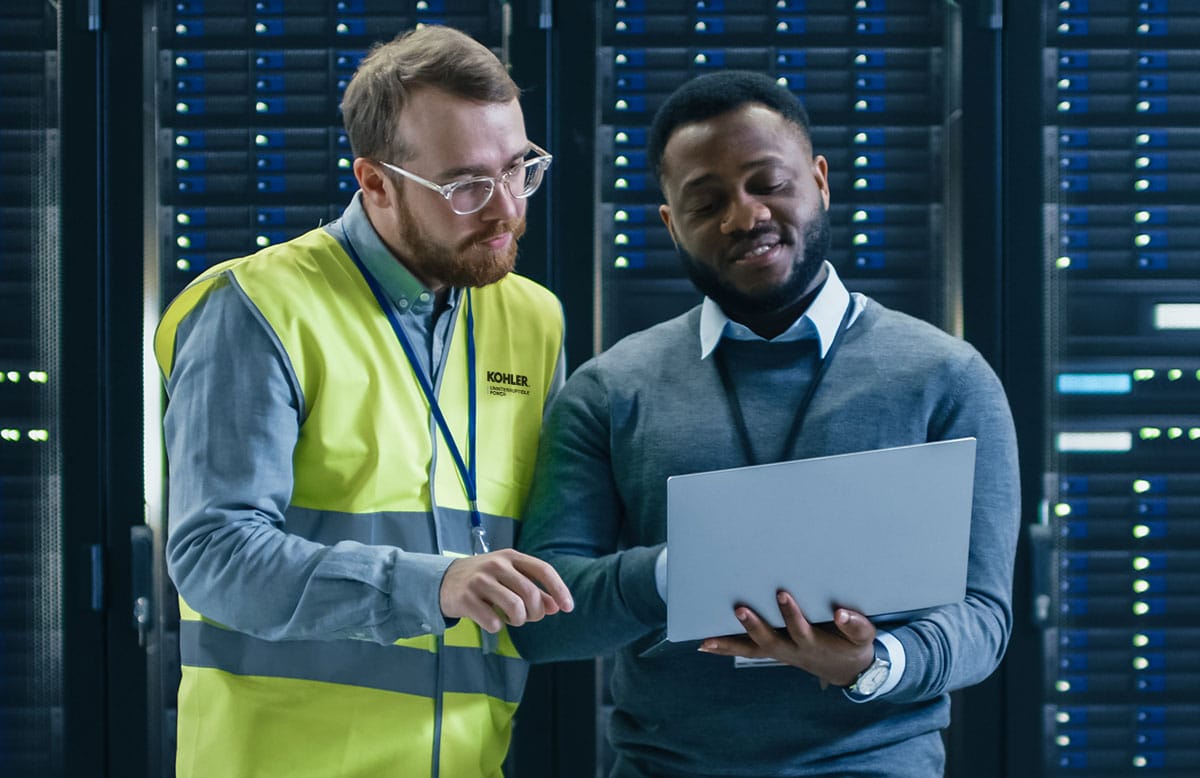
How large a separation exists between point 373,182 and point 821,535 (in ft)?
2.83

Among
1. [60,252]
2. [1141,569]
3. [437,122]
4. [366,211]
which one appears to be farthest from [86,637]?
[1141,569]

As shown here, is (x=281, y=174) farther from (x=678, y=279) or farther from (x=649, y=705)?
(x=649, y=705)

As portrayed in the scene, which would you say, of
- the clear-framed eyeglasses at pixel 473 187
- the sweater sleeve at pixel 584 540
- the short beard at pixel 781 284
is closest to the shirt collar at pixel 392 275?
the clear-framed eyeglasses at pixel 473 187

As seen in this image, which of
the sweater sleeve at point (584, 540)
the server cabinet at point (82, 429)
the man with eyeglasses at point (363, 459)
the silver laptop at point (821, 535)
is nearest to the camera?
the silver laptop at point (821, 535)

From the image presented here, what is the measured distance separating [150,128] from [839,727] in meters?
1.76

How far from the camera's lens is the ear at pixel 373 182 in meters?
1.52

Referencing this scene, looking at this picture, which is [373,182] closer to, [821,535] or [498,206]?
[498,206]

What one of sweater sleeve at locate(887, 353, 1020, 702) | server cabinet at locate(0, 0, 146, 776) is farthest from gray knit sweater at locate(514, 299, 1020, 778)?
server cabinet at locate(0, 0, 146, 776)

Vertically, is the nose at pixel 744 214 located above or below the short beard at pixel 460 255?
above

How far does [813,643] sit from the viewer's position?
Result: 1247mm

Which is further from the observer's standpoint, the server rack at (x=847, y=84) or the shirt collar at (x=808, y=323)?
the server rack at (x=847, y=84)

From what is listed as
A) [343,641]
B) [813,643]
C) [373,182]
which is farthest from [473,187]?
[813,643]

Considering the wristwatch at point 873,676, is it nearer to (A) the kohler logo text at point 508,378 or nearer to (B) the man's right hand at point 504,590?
(B) the man's right hand at point 504,590

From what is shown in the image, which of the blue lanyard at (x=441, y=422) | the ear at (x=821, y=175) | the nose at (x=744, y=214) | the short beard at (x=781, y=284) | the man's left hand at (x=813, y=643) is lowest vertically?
the man's left hand at (x=813, y=643)
